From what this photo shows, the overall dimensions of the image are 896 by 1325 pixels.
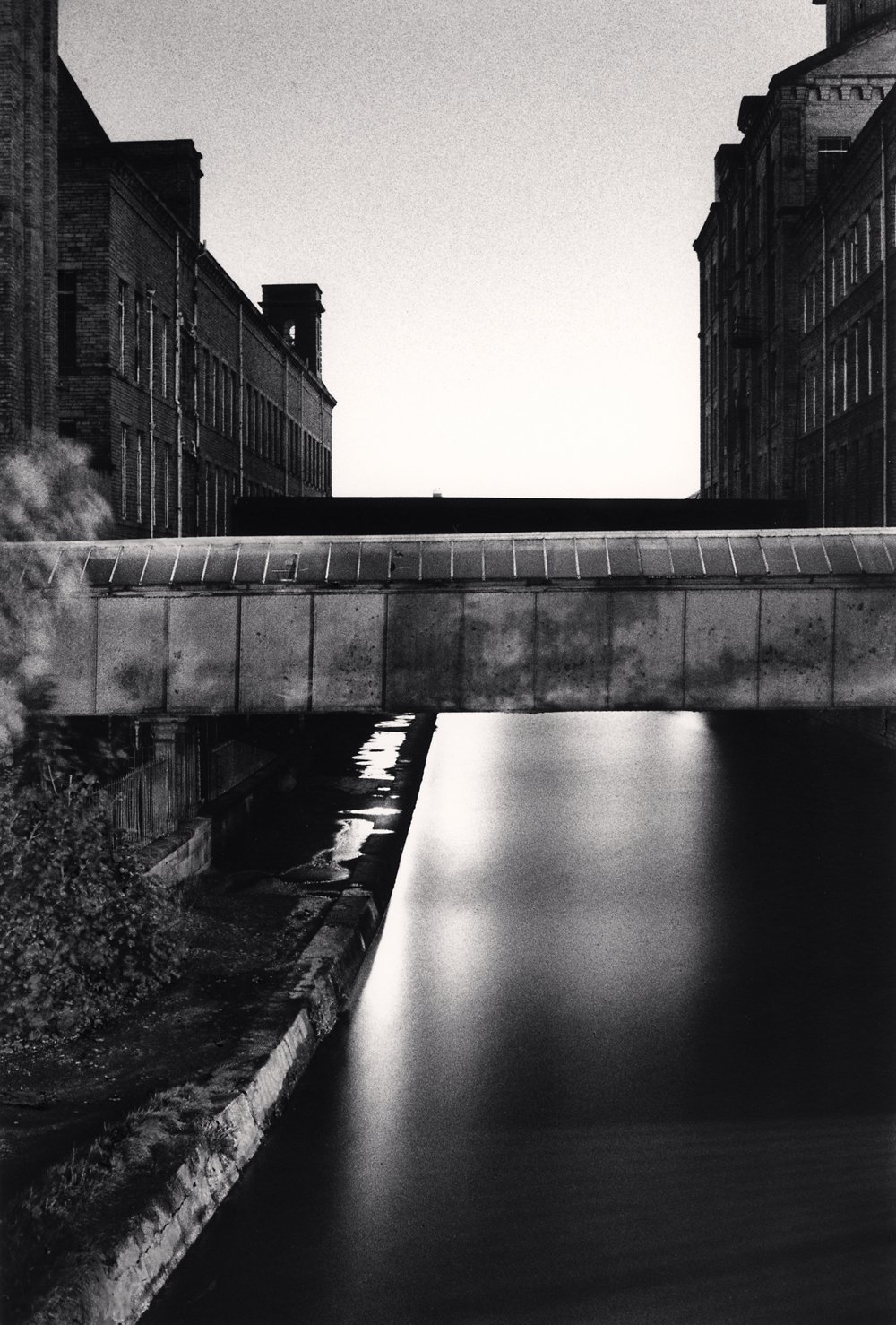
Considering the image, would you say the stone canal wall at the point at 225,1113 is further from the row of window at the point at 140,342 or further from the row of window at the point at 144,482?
the row of window at the point at 140,342

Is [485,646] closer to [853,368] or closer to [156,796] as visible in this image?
[156,796]

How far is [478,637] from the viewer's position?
16047 mm

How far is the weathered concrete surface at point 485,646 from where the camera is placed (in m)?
16.0

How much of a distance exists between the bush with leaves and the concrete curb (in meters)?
1.17

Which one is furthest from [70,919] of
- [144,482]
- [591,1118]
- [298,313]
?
[298,313]

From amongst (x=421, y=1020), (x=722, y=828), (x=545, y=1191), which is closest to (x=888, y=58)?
(x=722, y=828)

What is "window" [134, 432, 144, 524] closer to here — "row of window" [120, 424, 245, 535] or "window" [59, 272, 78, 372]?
"row of window" [120, 424, 245, 535]

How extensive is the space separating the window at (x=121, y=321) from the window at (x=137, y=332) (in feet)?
1.66

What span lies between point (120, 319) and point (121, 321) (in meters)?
0.11

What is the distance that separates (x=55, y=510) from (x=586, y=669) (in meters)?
9.06

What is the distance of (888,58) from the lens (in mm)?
39781

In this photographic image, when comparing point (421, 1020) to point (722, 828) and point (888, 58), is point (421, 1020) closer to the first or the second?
point (722, 828)

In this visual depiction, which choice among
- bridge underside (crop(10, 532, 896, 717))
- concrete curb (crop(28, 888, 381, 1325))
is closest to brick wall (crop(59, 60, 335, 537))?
bridge underside (crop(10, 532, 896, 717))

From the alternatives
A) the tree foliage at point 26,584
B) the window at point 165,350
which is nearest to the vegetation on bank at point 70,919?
the tree foliage at point 26,584
